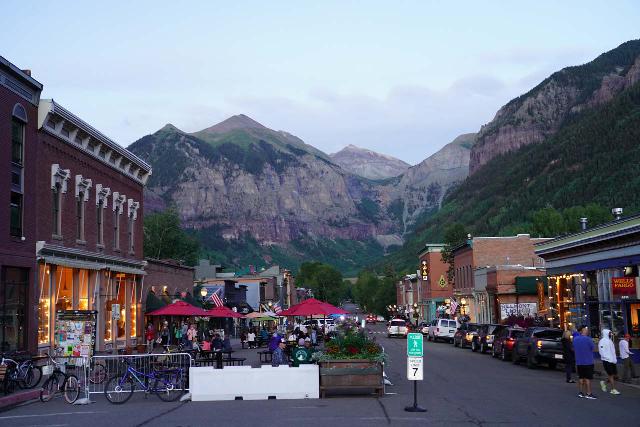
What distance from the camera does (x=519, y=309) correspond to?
56.2m

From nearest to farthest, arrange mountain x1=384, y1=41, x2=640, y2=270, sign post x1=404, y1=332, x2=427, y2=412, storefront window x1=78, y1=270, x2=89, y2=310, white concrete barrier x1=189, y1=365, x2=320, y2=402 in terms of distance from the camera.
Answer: sign post x1=404, y1=332, x2=427, y2=412 < white concrete barrier x1=189, y1=365, x2=320, y2=402 < storefront window x1=78, y1=270, x2=89, y2=310 < mountain x1=384, y1=41, x2=640, y2=270

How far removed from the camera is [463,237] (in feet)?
280

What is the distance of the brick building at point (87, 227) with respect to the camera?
29.0 m

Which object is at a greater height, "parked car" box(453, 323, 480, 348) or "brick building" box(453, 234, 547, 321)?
"brick building" box(453, 234, 547, 321)

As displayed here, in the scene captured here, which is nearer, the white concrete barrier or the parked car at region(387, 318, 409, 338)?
the white concrete barrier

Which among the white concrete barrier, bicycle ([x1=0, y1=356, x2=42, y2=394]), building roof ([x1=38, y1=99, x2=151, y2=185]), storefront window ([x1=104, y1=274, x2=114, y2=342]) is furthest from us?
storefront window ([x1=104, y1=274, x2=114, y2=342])

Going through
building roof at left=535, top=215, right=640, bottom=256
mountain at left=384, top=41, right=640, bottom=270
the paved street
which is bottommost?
Result: the paved street

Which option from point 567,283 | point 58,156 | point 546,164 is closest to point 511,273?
point 567,283

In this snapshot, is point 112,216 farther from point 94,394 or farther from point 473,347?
point 473,347

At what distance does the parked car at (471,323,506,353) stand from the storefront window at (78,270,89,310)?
20651mm

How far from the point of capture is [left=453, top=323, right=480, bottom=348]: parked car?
45.0 m

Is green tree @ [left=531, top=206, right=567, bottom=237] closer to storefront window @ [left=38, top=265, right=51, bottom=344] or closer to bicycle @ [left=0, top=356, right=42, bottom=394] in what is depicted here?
storefront window @ [left=38, top=265, right=51, bottom=344]

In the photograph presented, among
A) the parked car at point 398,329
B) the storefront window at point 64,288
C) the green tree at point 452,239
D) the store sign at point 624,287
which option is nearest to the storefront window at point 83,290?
the storefront window at point 64,288

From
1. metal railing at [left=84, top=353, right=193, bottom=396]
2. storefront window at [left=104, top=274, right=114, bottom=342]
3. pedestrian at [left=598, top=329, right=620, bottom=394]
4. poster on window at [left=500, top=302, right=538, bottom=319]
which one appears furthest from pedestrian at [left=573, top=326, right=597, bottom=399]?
poster on window at [left=500, top=302, right=538, bottom=319]
